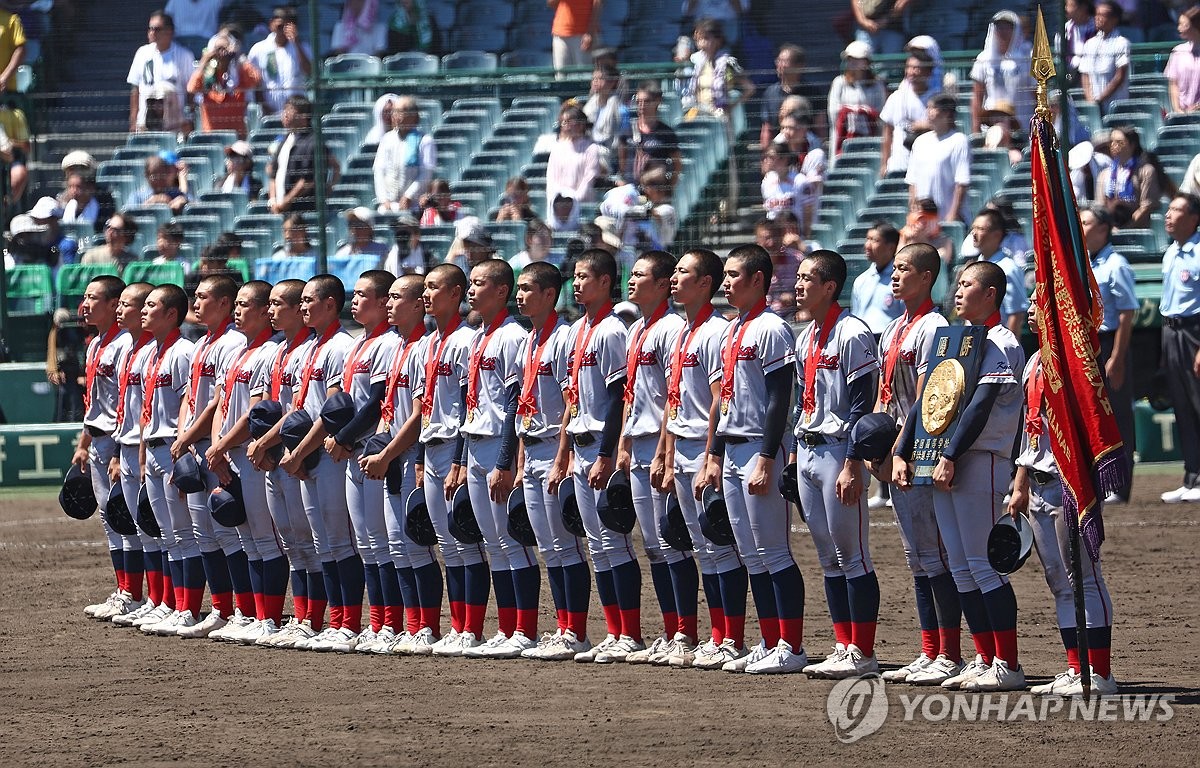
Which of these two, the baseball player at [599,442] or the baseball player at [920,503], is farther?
the baseball player at [599,442]

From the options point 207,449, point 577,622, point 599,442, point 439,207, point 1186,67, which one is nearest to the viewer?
point 599,442

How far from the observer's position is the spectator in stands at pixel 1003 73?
1745 centimetres

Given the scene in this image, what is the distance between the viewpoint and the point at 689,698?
863 cm

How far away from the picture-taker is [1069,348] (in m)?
8.02

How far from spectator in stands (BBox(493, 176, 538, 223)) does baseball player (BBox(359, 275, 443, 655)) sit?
7816 mm

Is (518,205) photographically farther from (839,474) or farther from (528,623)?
(839,474)

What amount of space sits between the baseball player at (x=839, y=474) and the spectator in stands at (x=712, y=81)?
9581mm

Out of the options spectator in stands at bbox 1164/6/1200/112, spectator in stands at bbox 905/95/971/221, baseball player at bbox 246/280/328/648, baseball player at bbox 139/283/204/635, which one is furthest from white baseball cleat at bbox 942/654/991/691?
spectator in stands at bbox 1164/6/1200/112

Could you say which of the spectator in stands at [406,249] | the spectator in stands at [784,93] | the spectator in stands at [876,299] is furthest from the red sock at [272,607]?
the spectator in stands at [784,93]

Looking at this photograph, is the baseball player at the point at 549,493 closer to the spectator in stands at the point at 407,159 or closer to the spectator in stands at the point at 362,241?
the spectator in stands at the point at 362,241

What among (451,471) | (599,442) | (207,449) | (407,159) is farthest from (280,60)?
(599,442)

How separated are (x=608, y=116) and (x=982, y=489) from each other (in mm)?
10765

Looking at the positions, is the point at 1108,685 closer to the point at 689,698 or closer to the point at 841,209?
the point at 689,698

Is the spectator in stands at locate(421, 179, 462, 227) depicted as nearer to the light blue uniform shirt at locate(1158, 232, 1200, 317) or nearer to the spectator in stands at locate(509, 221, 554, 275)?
the spectator in stands at locate(509, 221, 554, 275)
